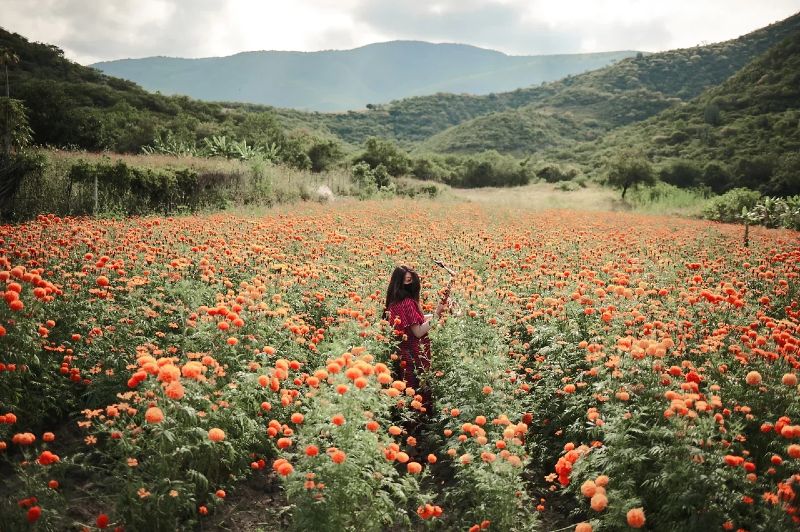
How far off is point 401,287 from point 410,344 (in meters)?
0.58

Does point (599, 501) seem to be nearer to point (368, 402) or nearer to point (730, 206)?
point (368, 402)

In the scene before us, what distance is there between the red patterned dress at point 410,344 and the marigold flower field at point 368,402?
0.58 ft

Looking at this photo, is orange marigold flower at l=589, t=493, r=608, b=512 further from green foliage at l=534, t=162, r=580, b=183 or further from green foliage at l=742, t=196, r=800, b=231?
green foliage at l=534, t=162, r=580, b=183

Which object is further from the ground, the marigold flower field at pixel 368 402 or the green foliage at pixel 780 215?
the green foliage at pixel 780 215

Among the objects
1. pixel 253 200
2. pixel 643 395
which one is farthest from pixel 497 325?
pixel 253 200

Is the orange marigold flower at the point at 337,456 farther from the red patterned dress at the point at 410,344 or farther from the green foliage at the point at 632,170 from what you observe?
the green foliage at the point at 632,170

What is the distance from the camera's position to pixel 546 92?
114m

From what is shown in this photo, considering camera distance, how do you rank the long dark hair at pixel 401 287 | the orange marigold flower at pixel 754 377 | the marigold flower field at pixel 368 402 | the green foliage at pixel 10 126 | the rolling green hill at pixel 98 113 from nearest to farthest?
1. the marigold flower field at pixel 368 402
2. the orange marigold flower at pixel 754 377
3. the long dark hair at pixel 401 287
4. the green foliage at pixel 10 126
5. the rolling green hill at pixel 98 113

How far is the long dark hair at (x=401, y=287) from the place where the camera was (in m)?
5.29

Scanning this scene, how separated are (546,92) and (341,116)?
47.8m

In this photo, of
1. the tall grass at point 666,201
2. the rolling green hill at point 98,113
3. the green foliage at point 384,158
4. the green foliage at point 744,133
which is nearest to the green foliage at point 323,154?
the rolling green hill at point 98,113

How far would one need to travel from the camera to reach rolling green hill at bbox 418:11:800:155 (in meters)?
78.9

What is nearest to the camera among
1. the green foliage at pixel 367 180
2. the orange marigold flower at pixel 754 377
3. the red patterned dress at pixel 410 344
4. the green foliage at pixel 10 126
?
the orange marigold flower at pixel 754 377

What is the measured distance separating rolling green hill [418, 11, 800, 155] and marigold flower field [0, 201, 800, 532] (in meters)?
72.6
